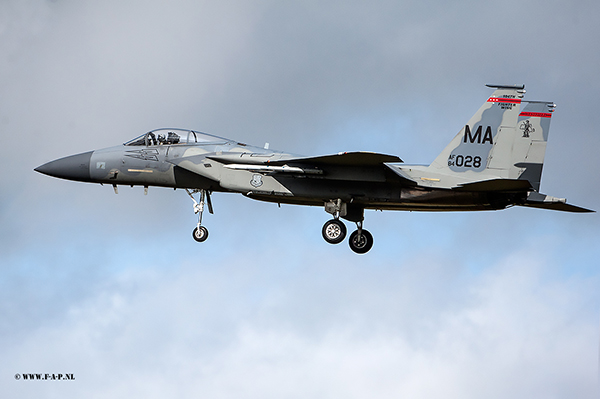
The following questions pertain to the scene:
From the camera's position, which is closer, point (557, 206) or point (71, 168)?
point (557, 206)

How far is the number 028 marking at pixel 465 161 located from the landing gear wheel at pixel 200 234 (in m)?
7.52

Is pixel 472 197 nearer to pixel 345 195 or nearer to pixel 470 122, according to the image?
pixel 470 122

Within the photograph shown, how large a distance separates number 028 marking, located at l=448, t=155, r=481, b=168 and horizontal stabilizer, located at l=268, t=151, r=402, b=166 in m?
2.40

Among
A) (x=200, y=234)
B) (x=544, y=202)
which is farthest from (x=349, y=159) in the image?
(x=544, y=202)

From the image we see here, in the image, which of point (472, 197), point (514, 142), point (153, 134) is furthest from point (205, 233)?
point (514, 142)

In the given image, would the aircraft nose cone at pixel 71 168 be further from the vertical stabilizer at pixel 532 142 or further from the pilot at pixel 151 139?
the vertical stabilizer at pixel 532 142

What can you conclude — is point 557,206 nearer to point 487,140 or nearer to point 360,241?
point 487,140

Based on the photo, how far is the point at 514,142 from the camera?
20547mm

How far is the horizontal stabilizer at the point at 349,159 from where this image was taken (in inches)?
753

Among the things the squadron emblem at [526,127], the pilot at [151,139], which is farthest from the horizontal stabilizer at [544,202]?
the pilot at [151,139]

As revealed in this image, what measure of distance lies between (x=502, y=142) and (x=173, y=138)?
32.6 ft

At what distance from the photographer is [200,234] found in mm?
21500

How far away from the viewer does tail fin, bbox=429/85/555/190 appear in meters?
20.4

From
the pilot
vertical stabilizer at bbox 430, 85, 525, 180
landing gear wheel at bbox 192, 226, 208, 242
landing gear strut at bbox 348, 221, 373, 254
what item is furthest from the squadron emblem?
the pilot
